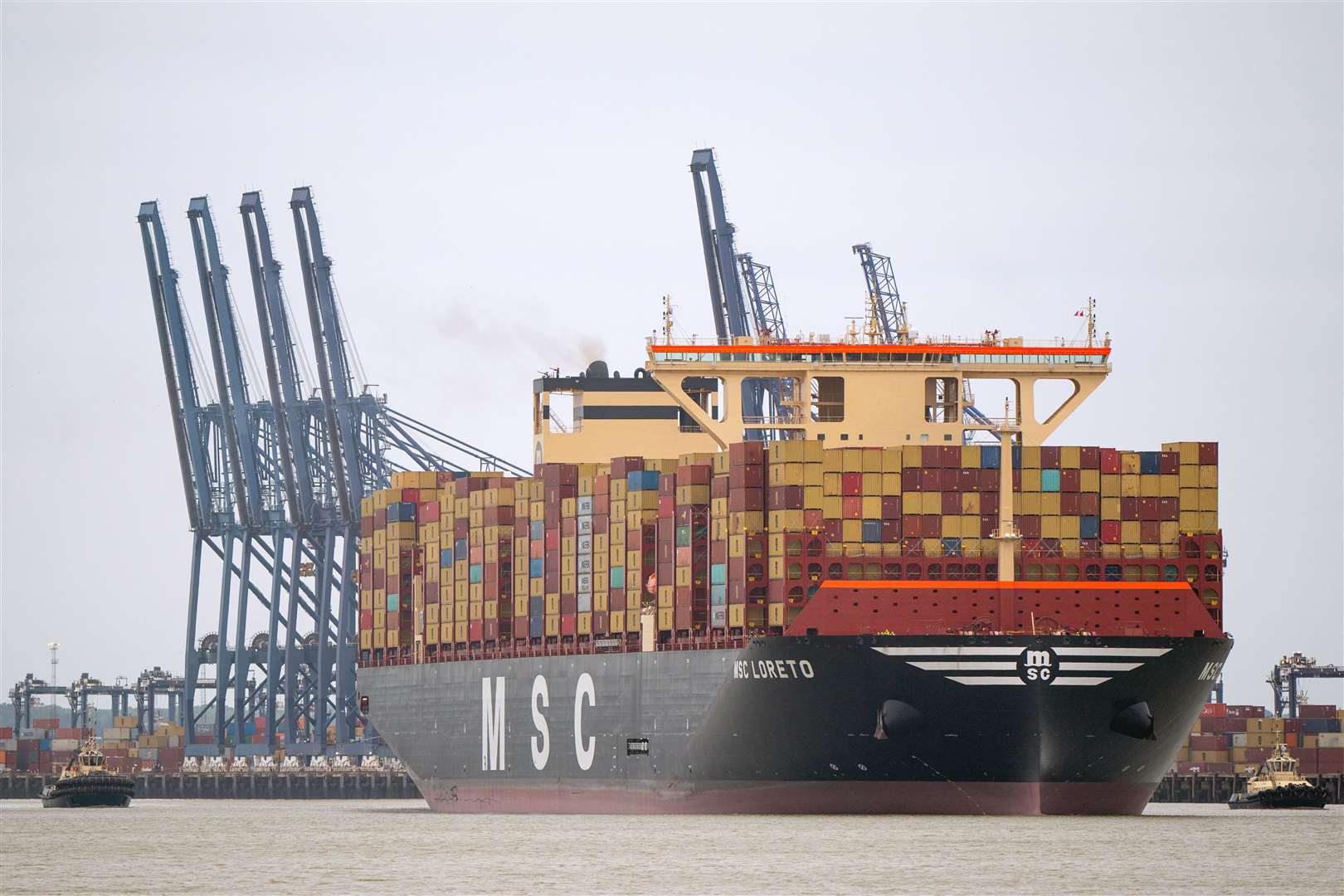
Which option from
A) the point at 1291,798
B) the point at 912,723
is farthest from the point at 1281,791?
the point at 912,723

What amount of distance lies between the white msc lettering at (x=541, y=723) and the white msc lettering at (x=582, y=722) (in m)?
1.46

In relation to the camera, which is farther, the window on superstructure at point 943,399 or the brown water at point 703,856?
the window on superstructure at point 943,399

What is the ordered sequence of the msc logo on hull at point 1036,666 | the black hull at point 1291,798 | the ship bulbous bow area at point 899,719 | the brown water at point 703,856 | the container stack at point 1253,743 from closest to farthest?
the brown water at point 703,856, the msc logo on hull at point 1036,666, the ship bulbous bow area at point 899,719, the black hull at point 1291,798, the container stack at point 1253,743

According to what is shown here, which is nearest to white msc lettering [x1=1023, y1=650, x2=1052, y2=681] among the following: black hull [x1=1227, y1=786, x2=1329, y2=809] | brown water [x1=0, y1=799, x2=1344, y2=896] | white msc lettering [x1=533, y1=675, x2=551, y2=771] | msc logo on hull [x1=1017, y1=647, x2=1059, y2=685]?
msc logo on hull [x1=1017, y1=647, x2=1059, y2=685]

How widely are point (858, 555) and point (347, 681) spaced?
5230cm

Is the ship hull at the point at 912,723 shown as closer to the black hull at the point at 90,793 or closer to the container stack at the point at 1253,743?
the black hull at the point at 90,793

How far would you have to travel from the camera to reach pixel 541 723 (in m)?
73.7

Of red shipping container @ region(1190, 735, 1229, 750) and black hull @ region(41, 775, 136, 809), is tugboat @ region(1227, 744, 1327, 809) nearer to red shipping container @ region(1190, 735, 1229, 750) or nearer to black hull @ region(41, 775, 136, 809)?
red shipping container @ region(1190, 735, 1229, 750)

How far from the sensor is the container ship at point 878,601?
201ft

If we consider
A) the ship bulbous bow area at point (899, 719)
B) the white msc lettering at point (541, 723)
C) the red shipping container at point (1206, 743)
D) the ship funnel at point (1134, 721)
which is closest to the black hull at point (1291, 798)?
the white msc lettering at point (541, 723)

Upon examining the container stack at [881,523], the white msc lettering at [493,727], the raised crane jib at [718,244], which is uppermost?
the raised crane jib at [718,244]

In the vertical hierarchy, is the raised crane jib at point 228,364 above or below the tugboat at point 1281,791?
above

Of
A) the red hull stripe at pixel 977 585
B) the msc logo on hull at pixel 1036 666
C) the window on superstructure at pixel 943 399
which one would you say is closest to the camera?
the msc logo on hull at pixel 1036 666

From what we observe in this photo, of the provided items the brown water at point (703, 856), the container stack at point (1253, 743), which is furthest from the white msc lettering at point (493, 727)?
the container stack at point (1253, 743)
